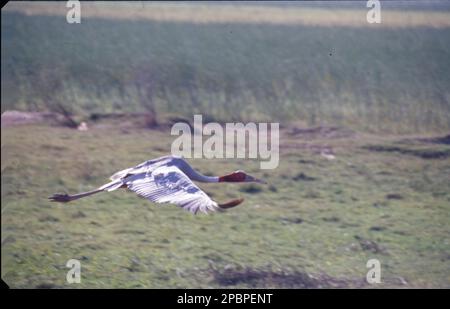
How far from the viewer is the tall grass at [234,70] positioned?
15.9 metres

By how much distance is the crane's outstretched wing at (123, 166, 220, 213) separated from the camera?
6738 millimetres

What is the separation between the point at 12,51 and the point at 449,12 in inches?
306

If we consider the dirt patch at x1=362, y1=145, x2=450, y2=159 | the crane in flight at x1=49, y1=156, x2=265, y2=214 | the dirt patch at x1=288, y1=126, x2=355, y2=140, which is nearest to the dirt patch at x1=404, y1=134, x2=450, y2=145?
the dirt patch at x1=362, y1=145, x2=450, y2=159

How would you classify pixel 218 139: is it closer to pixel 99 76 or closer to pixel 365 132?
pixel 365 132

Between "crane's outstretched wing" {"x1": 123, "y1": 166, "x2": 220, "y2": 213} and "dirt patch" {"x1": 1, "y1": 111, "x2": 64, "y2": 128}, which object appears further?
"dirt patch" {"x1": 1, "y1": 111, "x2": 64, "y2": 128}

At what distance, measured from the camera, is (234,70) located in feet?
57.8

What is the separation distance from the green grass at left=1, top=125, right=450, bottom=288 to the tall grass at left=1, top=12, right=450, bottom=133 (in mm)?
1221

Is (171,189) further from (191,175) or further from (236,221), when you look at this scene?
(236,221)

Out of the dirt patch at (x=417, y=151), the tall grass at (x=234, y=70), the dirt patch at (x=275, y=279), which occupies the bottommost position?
the dirt patch at (x=275, y=279)

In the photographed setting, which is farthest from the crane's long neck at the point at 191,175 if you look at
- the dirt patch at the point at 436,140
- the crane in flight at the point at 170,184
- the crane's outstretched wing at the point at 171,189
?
the dirt patch at the point at 436,140

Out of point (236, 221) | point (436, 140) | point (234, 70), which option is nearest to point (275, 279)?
point (236, 221)

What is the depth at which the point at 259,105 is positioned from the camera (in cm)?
1644

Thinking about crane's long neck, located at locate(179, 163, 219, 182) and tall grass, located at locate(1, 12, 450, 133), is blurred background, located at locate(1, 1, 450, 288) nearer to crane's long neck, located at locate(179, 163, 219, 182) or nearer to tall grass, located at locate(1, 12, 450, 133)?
tall grass, located at locate(1, 12, 450, 133)

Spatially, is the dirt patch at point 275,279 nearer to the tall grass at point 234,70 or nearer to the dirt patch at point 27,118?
the tall grass at point 234,70
